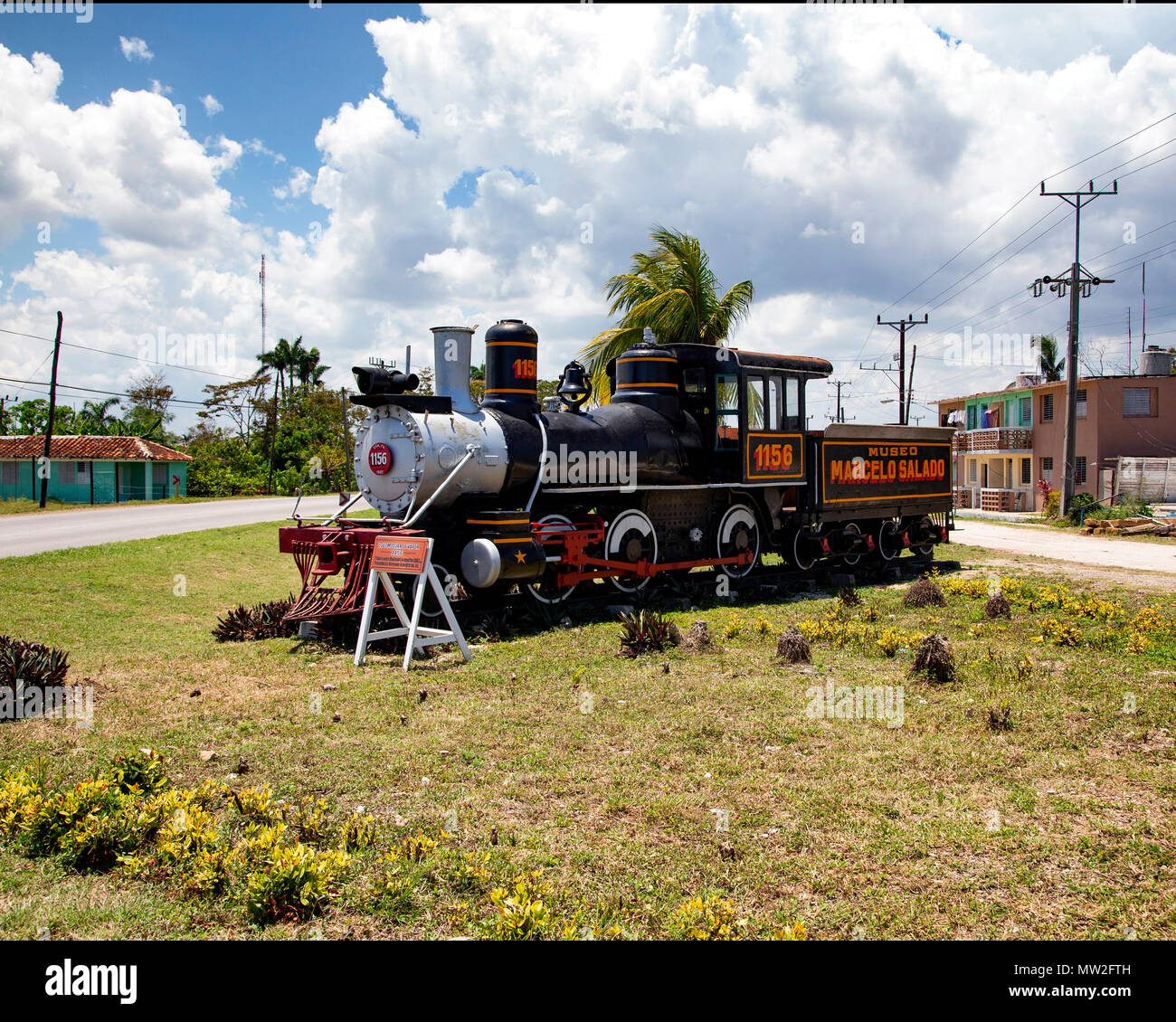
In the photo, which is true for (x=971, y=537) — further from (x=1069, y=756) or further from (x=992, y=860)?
(x=992, y=860)

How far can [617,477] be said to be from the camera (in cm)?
1234

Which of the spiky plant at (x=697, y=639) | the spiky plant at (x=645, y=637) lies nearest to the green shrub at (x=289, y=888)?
the spiky plant at (x=645, y=637)

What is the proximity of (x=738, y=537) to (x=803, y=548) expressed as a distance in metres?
1.82

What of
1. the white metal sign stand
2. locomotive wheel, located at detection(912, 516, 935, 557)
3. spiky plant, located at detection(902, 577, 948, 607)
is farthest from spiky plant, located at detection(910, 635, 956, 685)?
locomotive wheel, located at detection(912, 516, 935, 557)

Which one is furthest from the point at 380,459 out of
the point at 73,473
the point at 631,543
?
the point at 73,473

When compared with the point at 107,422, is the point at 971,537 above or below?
below

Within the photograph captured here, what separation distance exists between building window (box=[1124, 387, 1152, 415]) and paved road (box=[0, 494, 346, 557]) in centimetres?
3277

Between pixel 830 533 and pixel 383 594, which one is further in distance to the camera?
pixel 830 533

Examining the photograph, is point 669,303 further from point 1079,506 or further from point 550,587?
point 1079,506
